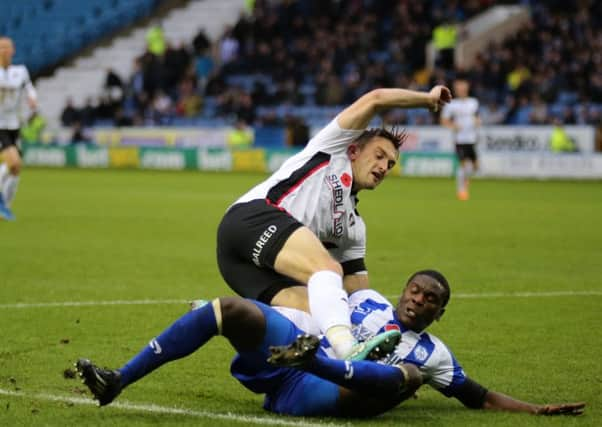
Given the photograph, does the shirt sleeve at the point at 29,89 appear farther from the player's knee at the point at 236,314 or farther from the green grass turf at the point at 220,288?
the player's knee at the point at 236,314

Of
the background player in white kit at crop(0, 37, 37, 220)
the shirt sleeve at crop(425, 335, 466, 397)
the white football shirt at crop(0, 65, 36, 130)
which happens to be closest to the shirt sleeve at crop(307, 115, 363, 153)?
the shirt sleeve at crop(425, 335, 466, 397)

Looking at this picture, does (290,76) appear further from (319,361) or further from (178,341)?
(319,361)

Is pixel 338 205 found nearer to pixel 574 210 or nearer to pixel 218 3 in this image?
pixel 574 210

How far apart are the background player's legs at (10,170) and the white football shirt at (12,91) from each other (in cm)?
40

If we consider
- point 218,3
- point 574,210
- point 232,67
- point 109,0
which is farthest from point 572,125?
point 109,0

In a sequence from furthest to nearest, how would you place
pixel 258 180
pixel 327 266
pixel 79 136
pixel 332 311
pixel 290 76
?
pixel 79 136
pixel 290 76
pixel 258 180
pixel 327 266
pixel 332 311

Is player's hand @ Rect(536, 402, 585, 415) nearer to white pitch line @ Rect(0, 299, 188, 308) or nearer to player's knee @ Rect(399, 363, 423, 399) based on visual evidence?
player's knee @ Rect(399, 363, 423, 399)

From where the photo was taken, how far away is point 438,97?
6277 millimetres

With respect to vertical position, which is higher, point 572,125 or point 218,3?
point 218,3

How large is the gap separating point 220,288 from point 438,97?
484cm

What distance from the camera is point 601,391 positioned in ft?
20.9

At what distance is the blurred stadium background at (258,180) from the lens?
6.94 m

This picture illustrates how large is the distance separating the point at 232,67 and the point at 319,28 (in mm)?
3405

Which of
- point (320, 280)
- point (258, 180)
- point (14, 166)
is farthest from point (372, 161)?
point (258, 180)
